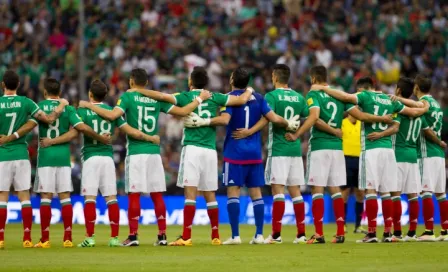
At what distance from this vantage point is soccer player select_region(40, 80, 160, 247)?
752 inches

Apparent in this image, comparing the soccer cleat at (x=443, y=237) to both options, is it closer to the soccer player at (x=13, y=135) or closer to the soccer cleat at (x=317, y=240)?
the soccer cleat at (x=317, y=240)

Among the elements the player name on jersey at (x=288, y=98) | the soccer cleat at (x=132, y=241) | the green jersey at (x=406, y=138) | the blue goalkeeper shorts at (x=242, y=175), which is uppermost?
the player name on jersey at (x=288, y=98)

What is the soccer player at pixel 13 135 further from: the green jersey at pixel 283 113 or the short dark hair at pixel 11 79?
the green jersey at pixel 283 113

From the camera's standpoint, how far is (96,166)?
62.8 ft

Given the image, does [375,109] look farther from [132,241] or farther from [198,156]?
[132,241]

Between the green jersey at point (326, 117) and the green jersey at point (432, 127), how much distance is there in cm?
188

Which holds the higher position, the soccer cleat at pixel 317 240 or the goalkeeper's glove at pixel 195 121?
the goalkeeper's glove at pixel 195 121

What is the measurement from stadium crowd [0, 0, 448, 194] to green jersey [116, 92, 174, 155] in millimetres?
13733

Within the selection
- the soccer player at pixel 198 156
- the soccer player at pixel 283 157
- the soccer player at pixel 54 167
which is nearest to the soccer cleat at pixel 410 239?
the soccer player at pixel 283 157

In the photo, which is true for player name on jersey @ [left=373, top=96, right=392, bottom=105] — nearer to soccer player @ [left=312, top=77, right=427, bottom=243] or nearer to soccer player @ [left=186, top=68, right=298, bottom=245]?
soccer player @ [left=312, top=77, right=427, bottom=243]

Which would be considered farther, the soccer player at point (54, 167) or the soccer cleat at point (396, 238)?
the soccer cleat at point (396, 238)

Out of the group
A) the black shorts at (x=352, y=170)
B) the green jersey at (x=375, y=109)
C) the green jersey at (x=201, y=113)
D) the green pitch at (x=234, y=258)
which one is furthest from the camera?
the black shorts at (x=352, y=170)

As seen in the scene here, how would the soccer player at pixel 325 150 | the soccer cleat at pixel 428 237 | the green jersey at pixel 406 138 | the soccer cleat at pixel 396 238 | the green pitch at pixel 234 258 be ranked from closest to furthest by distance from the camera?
the green pitch at pixel 234 258
the soccer player at pixel 325 150
the soccer cleat at pixel 396 238
the soccer cleat at pixel 428 237
the green jersey at pixel 406 138

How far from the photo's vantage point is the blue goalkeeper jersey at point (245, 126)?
19500 millimetres
